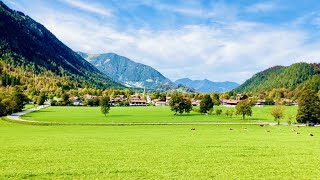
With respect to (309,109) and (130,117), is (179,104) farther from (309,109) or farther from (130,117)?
(309,109)

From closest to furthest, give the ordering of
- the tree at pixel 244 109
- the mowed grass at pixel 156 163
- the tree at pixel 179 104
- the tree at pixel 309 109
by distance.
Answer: the mowed grass at pixel 156 163 < the tree at pixel 309 109 < the tree at pixel 244 109 < the tree at pixel 179 104

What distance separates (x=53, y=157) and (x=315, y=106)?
288 feet

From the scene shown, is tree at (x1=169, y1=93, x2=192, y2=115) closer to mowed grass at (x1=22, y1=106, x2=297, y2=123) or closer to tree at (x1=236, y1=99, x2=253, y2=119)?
mowed grass at (x1=22, y1=106, x2=297, y2=123)

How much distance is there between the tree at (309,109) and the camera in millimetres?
99062

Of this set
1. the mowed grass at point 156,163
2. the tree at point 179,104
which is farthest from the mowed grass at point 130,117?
the mowed grass at point 156,163

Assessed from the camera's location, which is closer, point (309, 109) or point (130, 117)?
point (309, 109)

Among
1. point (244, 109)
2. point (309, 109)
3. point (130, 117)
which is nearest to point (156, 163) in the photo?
point (309, 109)

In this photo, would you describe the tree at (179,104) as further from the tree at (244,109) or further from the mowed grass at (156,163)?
the mowed grass at (156,163)

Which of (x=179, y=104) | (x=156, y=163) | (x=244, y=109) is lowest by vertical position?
(x=156, y=163)

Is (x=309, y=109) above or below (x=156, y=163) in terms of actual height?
above

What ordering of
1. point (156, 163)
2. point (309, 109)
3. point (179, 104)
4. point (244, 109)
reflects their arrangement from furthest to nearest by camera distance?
point (179, 104) < point (244, 109) < point (309, 109) < point (156, 163)

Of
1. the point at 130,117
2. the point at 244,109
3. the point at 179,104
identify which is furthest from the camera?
the point at 179,104

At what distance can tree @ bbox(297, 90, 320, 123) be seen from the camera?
99.1 m

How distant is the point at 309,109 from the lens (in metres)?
99.4
